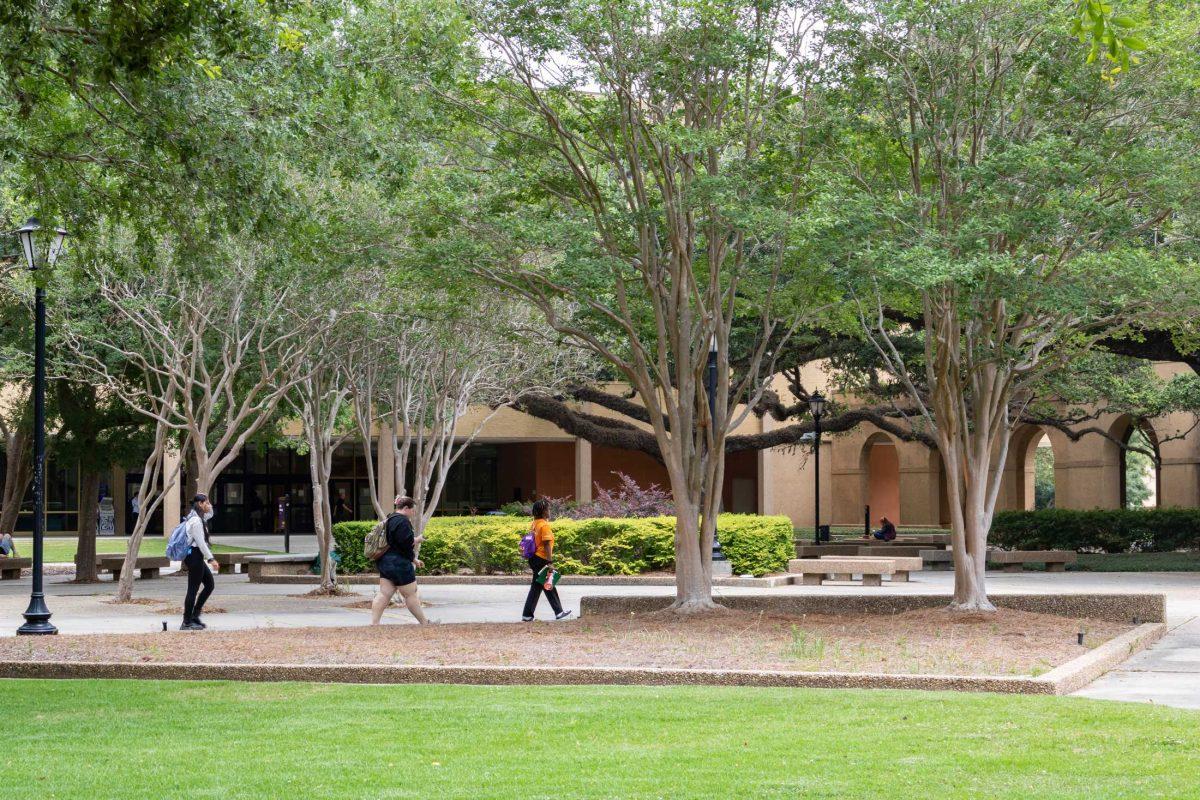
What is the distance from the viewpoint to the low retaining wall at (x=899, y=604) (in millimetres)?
16422

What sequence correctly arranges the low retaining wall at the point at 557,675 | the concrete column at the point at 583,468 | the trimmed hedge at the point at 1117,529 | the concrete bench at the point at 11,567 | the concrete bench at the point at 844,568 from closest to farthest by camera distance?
the low retaining wall at the point at 557,675, the concrete bench at the point at 844,568, the concrete bench at the point at 11,567, the trimmed hedge at the point at 1117,529, the concrete column at the point at 583,468

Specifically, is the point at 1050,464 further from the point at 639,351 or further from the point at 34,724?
the point at 34,724

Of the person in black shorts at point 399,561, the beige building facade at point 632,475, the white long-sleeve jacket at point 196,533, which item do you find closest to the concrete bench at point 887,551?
the beige building facade at point 632,475

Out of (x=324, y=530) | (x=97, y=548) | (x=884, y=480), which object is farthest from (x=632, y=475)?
(x=324, y=530)

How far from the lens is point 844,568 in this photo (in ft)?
82.5

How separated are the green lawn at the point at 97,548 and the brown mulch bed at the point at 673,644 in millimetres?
25391

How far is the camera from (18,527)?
56.9 m

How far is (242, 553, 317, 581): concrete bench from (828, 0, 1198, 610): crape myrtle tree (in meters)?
15.7

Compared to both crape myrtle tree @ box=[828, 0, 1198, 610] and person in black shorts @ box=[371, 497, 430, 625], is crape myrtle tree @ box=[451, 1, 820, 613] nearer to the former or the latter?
crape myrtle tree @ box=[828, 0, 1198, 610]

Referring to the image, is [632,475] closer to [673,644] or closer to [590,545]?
[590,545]

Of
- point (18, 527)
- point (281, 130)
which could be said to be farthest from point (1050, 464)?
point (281, 130)

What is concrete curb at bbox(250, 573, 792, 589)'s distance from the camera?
84.2 ft

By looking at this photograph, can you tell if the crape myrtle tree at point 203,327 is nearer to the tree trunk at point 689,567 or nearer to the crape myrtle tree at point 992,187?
the tree trunk at point 689,567

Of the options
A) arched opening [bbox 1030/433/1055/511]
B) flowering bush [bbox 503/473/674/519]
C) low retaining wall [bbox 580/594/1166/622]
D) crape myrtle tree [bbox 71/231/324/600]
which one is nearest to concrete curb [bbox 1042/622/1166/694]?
low retaining wall [bbox 580/594/1166/622]
